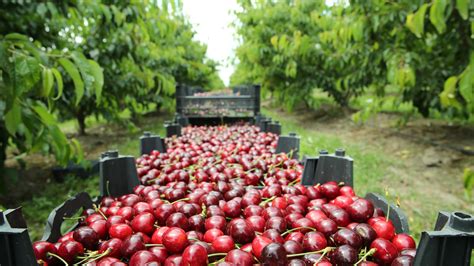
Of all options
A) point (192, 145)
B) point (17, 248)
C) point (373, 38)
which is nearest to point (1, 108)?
point (192, 145)

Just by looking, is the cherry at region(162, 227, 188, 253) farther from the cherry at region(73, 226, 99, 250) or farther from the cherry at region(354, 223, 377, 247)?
the cherry at region(354, 223, 377, 247)

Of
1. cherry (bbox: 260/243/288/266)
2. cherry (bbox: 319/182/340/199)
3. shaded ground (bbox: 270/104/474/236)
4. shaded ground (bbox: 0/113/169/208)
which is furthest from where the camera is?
shaded ground (bbox: 0/113/169/208)

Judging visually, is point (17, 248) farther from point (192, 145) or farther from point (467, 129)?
point (467, 129)

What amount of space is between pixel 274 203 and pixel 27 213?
10.5 feet

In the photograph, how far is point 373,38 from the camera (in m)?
5.21

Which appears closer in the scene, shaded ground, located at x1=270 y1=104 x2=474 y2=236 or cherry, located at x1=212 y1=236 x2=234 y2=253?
cherry, located at x1=212 y1=236 x2=234 y2=253

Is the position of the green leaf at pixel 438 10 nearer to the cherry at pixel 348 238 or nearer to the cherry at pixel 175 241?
the cherry at pixel 348 238

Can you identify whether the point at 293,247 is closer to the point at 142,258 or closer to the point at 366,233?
the point at 366,233

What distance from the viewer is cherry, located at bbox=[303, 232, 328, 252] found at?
2.89 ft

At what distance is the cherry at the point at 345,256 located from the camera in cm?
81

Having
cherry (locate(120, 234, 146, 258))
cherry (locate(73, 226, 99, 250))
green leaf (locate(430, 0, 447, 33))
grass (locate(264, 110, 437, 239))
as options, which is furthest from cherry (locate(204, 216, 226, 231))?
grass (locate(264, 110, 437, 239))

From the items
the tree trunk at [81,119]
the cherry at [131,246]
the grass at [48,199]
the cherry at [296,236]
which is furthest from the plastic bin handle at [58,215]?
the tree trunk at [81,119]

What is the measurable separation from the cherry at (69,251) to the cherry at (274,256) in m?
0.49

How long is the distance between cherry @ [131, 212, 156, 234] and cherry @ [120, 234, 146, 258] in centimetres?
12
